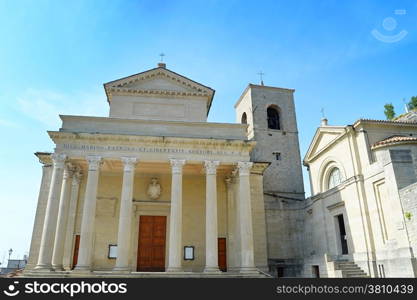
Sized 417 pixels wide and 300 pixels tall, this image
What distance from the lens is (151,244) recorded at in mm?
19688

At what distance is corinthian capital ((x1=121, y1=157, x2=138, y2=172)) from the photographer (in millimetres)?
17234

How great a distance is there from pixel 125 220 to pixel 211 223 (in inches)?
171

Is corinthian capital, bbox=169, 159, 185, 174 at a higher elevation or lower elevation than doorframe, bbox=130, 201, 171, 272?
higher

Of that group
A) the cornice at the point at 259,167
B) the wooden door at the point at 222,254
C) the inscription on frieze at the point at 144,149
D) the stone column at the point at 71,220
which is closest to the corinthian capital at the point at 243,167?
the inscription on frieze at the point at 144,149

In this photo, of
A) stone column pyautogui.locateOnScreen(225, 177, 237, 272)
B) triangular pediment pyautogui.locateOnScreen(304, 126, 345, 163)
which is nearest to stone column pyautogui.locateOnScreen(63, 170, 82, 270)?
stone column pyautogui.locateOnScreen(225, 177, 237, 272)

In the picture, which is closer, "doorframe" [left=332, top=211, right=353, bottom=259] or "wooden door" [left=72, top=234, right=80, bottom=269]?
"doorframe" [left=332, top=211, right=353, bottom=259]

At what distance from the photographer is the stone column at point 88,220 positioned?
1559cm

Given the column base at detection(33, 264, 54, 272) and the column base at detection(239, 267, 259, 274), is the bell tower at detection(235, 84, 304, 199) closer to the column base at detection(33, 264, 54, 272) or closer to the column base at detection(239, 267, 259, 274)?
the column base at detection(239, 267, 259, 274)

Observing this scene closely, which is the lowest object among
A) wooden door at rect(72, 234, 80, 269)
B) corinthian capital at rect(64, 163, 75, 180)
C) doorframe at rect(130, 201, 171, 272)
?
A: wooden door at rect(72, 234, 80, 269)

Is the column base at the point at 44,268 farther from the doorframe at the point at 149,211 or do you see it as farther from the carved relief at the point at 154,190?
the carved relief at the point at 154,190

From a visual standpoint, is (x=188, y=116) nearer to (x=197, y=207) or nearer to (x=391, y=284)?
(x=197, y=207)

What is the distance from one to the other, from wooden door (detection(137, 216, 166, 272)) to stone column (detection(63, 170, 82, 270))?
3.90m

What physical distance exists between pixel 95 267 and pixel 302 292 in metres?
13.7

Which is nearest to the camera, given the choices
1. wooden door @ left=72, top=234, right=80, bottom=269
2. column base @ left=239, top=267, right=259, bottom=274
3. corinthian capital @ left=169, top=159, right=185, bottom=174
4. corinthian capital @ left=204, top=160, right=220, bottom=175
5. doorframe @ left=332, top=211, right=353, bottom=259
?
column base @ left=239, top=267, right=259, bottom=274
